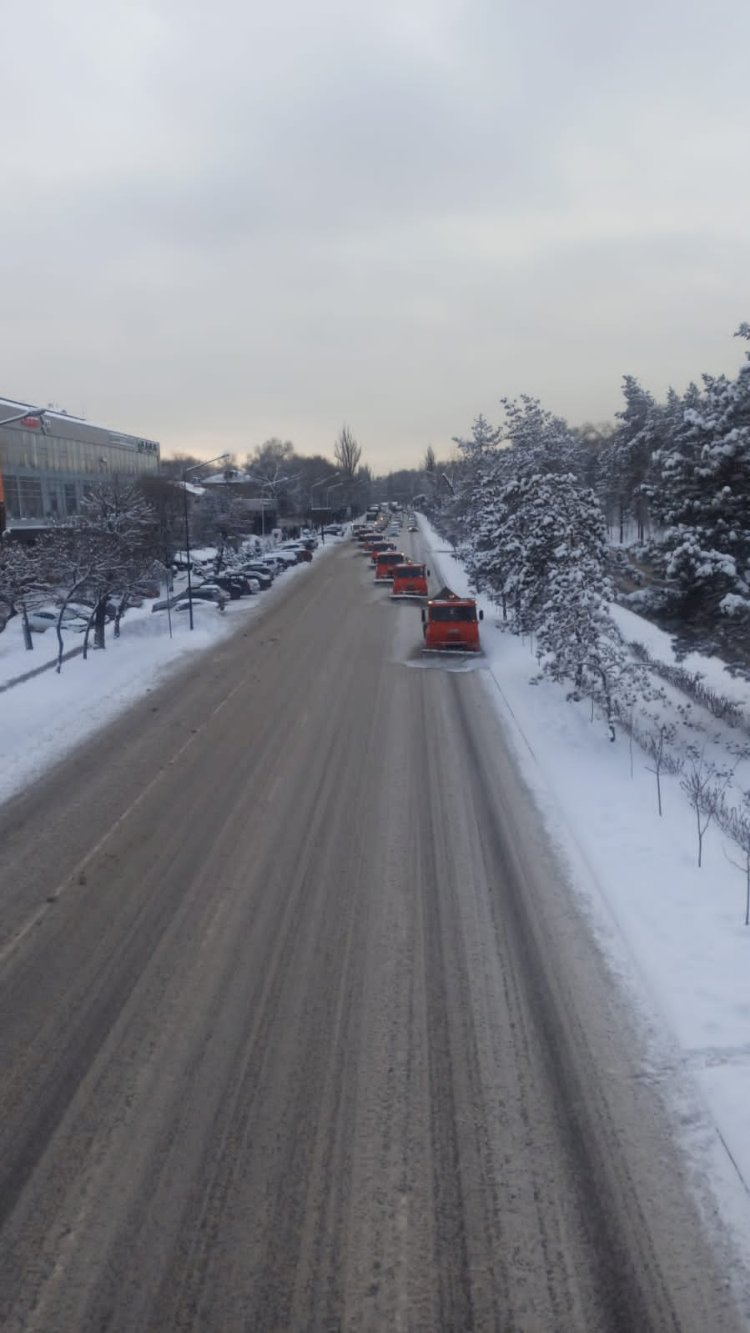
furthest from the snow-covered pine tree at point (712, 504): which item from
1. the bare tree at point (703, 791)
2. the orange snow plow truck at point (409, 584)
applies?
the orange snow plow truck at point (409, 584)

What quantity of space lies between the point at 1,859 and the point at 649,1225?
8.36m

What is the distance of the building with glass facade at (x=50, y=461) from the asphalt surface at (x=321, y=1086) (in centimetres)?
4990

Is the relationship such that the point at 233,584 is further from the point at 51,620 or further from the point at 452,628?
the point at 452,628

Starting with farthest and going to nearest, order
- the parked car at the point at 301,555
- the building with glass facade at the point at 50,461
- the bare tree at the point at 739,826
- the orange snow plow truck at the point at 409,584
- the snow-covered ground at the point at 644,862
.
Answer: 1. the parked car at the point at 301,555
2. the building with glass facade at the point at 50,461
3. the orange snow plow truck at the point at 409,584
4. the bare tree at the point at 739,826
5. the snow-covered ground at the point at 644,862

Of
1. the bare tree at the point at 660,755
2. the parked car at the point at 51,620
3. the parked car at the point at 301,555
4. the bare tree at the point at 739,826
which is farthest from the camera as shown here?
the parked car at the point at 301,555

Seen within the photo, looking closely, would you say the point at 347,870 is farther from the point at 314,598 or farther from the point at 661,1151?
the point at 314,598

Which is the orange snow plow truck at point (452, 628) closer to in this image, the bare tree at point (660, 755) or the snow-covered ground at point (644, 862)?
the snow-covered ground at point (644, 862)

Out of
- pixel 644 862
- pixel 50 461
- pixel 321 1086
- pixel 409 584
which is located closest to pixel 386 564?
pixel 409 584

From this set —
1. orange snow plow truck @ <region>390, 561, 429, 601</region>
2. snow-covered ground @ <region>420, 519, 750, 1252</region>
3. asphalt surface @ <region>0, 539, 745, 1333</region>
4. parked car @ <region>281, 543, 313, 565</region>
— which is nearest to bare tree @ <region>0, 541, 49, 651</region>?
asphalt surface @ <region>0, 539, 745, 1333</region>

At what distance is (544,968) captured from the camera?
26.2 feet

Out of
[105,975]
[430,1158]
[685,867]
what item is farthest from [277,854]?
[430,1158]

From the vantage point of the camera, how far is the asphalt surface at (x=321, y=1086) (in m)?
4.64

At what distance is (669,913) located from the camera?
887cm

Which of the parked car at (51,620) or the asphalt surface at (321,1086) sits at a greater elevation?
the parked car at (51,620)
